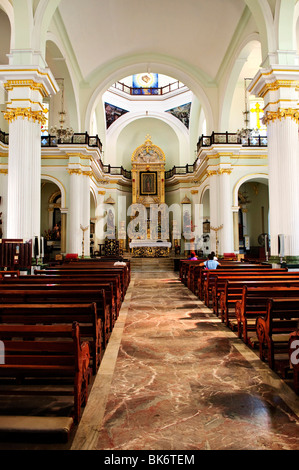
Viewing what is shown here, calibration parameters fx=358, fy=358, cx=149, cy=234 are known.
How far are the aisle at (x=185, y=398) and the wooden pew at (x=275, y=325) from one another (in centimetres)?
17

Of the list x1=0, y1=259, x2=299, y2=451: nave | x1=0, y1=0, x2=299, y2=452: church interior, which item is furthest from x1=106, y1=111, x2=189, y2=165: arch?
x1=0, y1=259, x2=299, y2=451: nave

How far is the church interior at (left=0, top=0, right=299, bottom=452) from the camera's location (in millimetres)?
2832

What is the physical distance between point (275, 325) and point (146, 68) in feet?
57.2

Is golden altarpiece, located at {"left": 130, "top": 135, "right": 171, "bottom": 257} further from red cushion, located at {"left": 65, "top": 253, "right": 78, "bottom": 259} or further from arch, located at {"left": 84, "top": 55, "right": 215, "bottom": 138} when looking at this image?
red cushion, located at {"left": 65, "top": 253, "right": 78, "bottom": 259}

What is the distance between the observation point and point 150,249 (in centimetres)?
2350

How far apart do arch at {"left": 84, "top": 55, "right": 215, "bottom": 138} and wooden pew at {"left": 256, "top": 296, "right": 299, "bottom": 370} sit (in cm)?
1563

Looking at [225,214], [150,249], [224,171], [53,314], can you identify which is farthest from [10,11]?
[150,249]

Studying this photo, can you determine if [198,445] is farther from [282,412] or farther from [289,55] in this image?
[289,55]

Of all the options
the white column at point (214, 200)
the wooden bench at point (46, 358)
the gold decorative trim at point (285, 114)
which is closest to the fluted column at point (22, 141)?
the gold decorative trim at point (285, 114)

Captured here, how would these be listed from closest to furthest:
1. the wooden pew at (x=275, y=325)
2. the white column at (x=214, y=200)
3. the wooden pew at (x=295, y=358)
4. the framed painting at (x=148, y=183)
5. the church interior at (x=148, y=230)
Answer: the church interior at (x=148, y=230), the wooden pew at (x=295, y=358), the wooden pew at (x=275, y=325), the white column at (x=214, y=200), the framed painting at (x=148, y=183)

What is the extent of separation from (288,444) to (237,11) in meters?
15.1

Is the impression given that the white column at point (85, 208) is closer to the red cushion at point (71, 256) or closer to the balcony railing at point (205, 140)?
the red cushion at point (71, 256)

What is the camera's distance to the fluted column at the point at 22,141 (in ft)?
31.9

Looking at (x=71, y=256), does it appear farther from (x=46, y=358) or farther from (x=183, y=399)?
(x=46, y=358)
